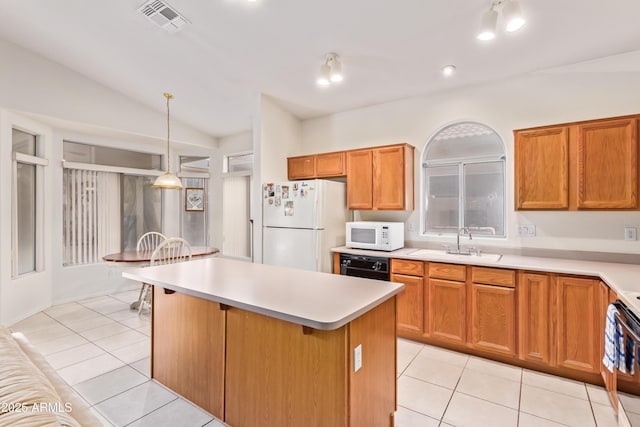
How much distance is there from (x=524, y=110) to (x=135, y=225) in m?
5.78

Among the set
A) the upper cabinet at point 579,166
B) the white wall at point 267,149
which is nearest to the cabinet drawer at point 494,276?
the upper cabinet at point 579,166

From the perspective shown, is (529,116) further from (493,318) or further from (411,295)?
(411,295)

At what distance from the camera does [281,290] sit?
1834mm

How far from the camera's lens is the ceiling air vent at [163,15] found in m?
2.68

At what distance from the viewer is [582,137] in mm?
2605

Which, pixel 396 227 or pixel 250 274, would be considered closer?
pixel 250 274

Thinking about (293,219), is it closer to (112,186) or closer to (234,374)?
(234,374)

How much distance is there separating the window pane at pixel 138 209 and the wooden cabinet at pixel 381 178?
3.61 m

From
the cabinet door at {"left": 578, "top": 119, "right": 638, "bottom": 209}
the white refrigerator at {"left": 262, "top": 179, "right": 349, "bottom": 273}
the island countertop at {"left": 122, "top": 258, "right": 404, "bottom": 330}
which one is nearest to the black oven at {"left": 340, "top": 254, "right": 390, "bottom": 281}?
the white refrigerator at {"left": 262, "top": 179, "right": 349, "bottom": 273}

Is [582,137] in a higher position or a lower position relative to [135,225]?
higher

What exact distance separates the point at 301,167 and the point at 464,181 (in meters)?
2.10

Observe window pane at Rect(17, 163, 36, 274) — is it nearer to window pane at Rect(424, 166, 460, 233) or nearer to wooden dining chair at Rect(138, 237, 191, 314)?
wooden dining chair at Rect(138, 237, 191, 314)

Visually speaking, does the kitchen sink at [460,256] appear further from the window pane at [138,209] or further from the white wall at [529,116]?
the window pane at [138,209]

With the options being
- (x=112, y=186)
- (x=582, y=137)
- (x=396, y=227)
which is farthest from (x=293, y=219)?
(x=112, y=186)
